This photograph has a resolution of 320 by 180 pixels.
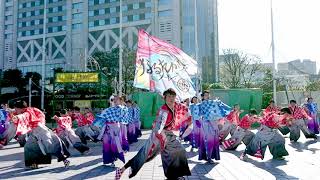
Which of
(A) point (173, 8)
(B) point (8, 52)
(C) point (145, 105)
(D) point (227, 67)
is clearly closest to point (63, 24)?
(B) point (8, 52)

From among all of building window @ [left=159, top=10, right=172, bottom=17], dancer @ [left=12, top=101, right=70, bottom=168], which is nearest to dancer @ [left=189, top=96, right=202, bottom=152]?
dancer @ [left=12, top=101, right=70, bottom=168]

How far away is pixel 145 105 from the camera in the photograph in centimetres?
2841

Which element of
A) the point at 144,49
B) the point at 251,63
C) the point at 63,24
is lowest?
the point at 144,49

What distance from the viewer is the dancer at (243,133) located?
1268 centimetres

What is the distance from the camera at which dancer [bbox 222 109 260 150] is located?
499 inches

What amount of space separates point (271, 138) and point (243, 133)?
2193mm

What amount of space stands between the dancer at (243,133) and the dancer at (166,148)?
17.8 ft

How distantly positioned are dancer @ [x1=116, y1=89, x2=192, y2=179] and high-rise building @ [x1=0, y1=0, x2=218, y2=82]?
→ 62.4 m

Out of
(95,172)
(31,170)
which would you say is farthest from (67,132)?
(95,172)

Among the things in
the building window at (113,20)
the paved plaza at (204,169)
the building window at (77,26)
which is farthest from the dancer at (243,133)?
the building window at (77,26)

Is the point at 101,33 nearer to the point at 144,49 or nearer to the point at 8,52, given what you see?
the point at 8,52

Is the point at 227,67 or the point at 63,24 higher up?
the point at 63,24

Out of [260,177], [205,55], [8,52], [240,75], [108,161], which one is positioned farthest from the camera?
[8,52]

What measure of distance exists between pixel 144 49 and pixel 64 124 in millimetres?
3542
